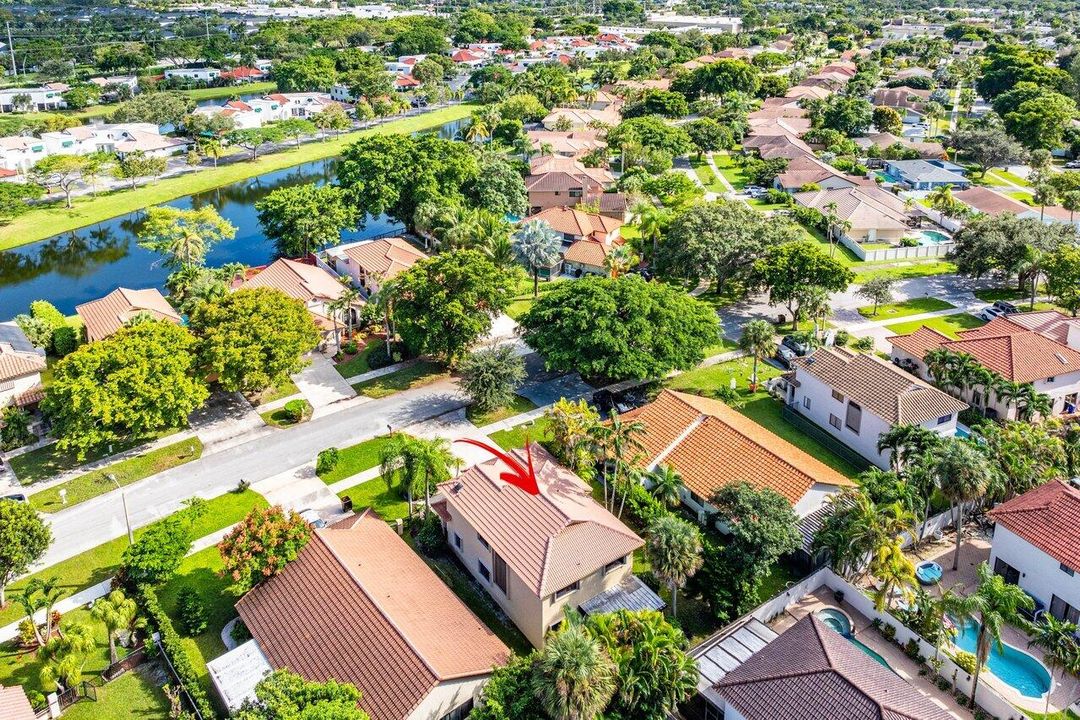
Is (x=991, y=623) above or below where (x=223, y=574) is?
above

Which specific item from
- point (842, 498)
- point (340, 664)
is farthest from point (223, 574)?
point (842, 498)

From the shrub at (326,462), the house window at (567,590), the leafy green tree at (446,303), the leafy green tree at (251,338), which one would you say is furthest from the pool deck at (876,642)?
the leafy green tree at (251,338)

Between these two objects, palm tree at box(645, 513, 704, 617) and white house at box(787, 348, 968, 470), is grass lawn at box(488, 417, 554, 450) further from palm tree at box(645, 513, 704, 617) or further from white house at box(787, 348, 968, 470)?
white house at box(787, 348, 968, 470)

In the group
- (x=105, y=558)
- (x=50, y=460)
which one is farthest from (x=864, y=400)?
(x=50, y=460)

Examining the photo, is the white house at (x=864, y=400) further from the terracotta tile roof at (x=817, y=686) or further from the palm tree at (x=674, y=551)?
the terracotta tile roof at (x=817, y=686)

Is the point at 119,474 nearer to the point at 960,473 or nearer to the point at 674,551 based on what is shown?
the point at 674,551

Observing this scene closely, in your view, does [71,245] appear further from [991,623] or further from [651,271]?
[991,623]

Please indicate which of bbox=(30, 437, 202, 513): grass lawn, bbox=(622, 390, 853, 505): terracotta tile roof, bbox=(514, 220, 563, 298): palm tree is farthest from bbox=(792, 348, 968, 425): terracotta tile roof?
bbox=(30, 437, 202, 513): grass lawn
